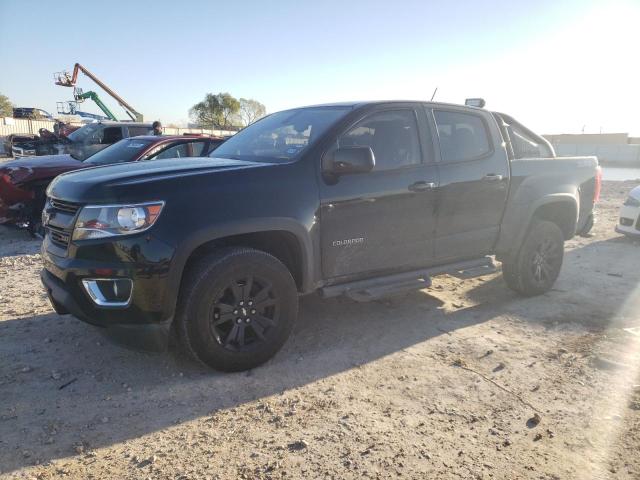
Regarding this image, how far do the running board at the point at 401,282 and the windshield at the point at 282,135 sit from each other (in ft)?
3.58

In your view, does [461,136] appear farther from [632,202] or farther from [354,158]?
[632,202]

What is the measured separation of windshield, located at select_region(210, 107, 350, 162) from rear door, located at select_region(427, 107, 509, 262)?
3.43 ft

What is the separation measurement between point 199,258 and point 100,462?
129 centimetres

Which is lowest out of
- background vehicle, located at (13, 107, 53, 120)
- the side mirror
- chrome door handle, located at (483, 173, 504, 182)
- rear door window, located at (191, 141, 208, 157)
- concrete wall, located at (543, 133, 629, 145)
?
chrome door handle, located at (483, 173, 504, 182)

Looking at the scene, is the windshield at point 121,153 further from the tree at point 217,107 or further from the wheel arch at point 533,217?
the tree at point 217,107

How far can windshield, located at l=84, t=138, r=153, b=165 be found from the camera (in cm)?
661

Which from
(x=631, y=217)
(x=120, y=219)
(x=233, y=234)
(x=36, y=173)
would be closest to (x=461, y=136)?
(x=233, y=234)

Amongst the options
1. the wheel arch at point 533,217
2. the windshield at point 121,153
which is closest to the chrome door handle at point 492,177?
the wheel arch at point 533,217

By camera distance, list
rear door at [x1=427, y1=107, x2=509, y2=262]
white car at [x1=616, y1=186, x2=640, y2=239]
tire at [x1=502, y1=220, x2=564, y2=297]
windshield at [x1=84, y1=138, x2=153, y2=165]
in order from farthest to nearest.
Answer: white car at [x1=616, y1=186, x2=640, y2=239]
windshield at [x1=84, y1=138, x2=153, y2=165]
tire at [x1=502, y1=220, x2=564, y2=297]
rear door at [x1=427, y1=107, x2=509, y2=262]

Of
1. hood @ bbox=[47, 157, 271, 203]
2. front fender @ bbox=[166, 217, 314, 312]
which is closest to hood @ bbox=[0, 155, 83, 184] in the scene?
hood @ bbox=[47, 157, 271, 203]

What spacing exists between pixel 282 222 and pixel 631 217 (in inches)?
278

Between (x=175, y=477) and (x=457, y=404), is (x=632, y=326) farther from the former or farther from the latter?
(x=175, y=477)

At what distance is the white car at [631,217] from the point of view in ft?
25.2

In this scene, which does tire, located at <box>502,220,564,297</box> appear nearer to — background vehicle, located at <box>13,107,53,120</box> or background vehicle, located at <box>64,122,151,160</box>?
background vehicle, located at <box>64,122,151,160</box>
